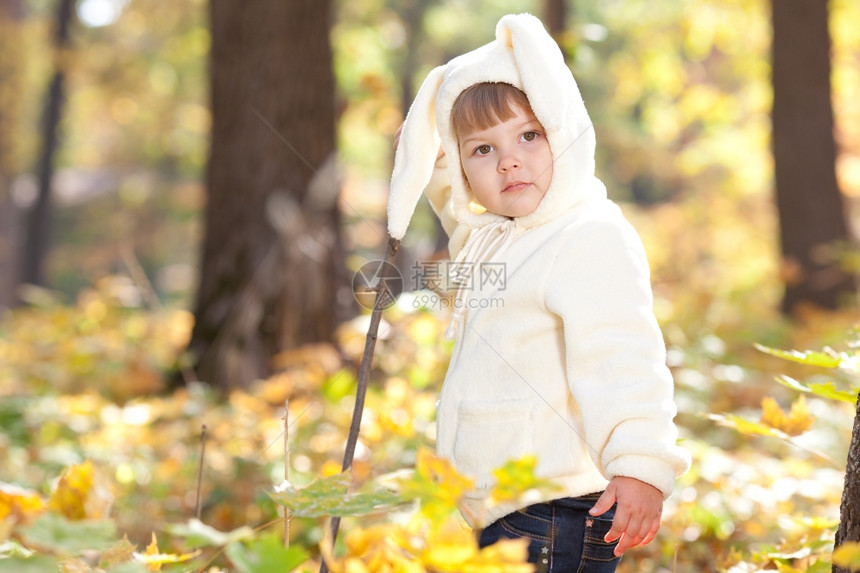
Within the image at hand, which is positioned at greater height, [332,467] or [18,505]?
[332,467]

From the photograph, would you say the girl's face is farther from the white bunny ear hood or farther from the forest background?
the forest background

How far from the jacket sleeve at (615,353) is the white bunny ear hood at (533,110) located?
4.2 inches

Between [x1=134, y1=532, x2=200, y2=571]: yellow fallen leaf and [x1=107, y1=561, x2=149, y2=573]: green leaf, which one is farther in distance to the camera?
[x1=134, y1=532, x2=200, y2=571]: yellow fallen leaf

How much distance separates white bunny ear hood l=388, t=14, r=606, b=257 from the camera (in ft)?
5.74

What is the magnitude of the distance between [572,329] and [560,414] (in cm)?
20

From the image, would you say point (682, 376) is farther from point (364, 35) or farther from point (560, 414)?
point (364, 35)

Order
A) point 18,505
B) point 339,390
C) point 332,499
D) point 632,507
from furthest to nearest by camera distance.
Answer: point 339,390 < point 18,505 < point 632,507 < point 332,499

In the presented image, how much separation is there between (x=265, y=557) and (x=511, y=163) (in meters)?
1.04

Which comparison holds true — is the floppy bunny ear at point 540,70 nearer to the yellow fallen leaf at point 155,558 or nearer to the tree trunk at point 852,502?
the tree trunk at point 852,502

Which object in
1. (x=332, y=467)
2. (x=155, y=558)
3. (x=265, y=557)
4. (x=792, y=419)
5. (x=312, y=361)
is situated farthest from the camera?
(x=312, y=361)

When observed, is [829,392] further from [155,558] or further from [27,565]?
[27,565]

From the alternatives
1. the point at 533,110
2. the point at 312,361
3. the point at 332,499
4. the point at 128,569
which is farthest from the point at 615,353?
the point at 312,361

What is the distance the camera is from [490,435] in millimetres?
1791

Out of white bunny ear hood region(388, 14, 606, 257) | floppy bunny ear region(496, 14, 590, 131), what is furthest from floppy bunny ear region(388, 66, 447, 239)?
floppy bunny ear region(496, 14, 590, 131)
